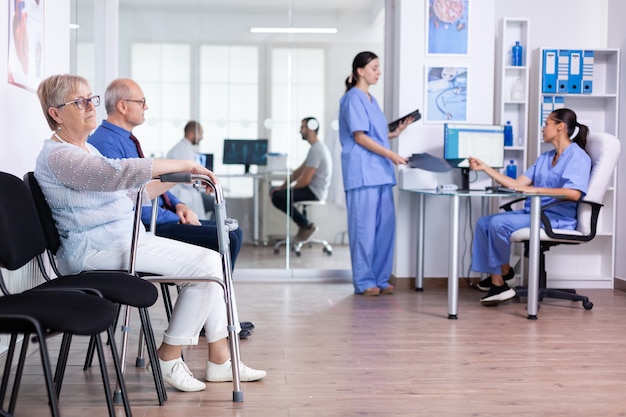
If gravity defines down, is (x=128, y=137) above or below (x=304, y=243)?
above

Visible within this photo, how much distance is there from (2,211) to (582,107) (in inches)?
180

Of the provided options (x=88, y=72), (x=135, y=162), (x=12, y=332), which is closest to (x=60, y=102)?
(x=135, y=162)

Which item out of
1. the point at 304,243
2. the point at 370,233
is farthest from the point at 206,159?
the point at 370,233

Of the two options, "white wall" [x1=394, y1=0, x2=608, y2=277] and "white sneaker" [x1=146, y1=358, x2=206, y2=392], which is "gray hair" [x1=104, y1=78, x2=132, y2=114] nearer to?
"white sneaker" [x1=146, y1=358, x2=206, y2=392]

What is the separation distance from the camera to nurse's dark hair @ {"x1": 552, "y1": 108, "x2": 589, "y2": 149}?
4.90 metres

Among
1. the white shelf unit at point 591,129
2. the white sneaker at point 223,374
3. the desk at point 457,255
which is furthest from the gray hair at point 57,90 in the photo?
the white shelf unit at point 591,129

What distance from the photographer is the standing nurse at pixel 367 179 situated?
5176 mm

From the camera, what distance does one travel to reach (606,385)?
2.98 meters

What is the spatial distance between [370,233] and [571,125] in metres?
1.42

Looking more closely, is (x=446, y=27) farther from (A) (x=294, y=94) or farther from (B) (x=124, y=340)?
(B) (x=124, y=340)

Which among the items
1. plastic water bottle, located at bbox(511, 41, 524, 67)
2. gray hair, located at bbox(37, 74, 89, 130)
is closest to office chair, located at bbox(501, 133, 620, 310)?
plastic water bottle, located at bbox(511, 41, 524, 67)

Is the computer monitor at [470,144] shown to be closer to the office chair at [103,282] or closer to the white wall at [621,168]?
the white wall at [621,168]

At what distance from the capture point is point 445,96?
213 inches

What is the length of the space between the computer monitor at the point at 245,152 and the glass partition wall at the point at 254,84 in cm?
3
